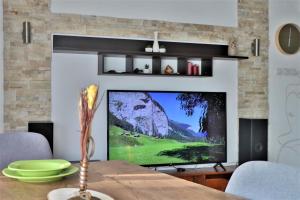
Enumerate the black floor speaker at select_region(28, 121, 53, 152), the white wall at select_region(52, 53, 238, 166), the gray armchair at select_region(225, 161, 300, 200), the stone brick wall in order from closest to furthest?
1. the gray armchair at select_region(225, 161, 300, 200)
2. the black floor speaker at select_region(28, 121, 53, 152)
3. the stone brick wall
4. the white wall at select_region(52, 53, 238, 166)

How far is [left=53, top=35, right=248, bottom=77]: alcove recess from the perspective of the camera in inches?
155

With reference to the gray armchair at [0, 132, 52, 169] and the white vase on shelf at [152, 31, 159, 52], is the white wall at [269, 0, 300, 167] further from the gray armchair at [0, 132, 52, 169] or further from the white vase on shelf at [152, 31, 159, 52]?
the gray armchair at [0, 132, 52, 169]

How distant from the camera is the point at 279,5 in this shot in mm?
4973

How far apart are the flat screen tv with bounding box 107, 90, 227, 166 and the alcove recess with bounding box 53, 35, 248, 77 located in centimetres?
27

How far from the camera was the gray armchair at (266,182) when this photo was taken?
1.26 m

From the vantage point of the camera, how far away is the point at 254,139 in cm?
446

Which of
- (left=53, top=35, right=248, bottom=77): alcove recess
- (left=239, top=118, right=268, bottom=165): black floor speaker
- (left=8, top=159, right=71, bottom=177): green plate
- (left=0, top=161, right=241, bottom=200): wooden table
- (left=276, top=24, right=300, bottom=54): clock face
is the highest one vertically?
(left=276, top=24, right=300, bottom=54): clock face

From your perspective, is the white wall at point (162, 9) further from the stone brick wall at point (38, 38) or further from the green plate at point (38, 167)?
the green plate at point (38, 167)

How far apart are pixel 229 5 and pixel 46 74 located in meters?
2.33

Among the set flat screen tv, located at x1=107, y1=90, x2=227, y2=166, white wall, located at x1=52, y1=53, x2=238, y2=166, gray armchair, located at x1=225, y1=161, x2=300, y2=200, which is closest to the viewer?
gray armchair, located at x1=225, y1=161, x2=300, y2=200

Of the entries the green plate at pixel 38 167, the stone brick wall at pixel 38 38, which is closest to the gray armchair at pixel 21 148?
the green plate at pixel 38 167

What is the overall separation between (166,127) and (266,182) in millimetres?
2847

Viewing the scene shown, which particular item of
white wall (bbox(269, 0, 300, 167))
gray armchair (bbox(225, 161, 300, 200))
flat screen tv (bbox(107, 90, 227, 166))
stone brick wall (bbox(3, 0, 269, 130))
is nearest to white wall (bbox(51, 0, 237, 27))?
stone brick wall (bbox(3, 0, 269, 130))

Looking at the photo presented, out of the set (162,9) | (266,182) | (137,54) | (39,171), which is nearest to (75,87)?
(137,54)
